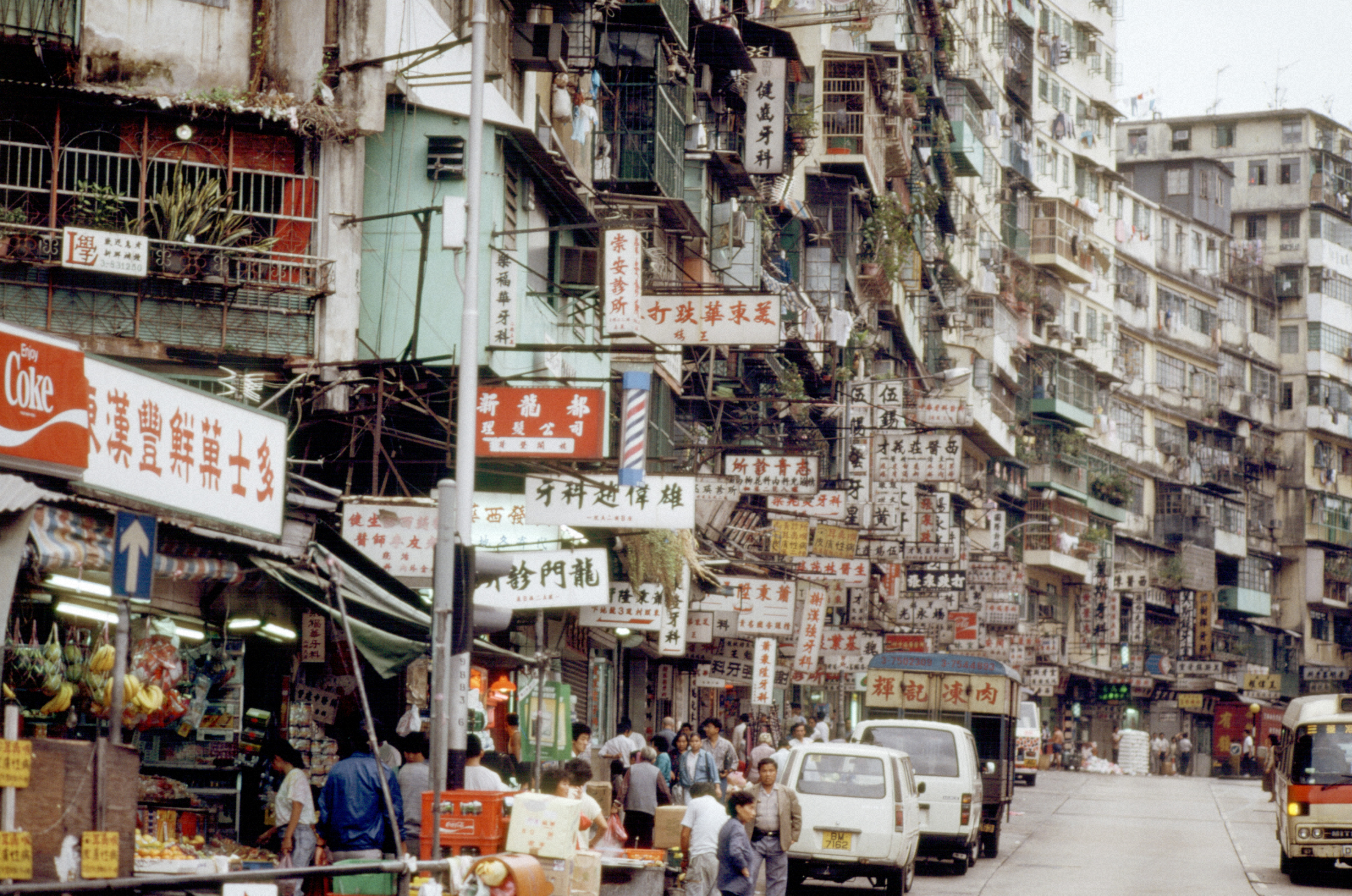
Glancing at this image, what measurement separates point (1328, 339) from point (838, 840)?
87.5 m

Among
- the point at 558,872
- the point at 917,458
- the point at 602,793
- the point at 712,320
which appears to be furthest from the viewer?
the point at 917,458

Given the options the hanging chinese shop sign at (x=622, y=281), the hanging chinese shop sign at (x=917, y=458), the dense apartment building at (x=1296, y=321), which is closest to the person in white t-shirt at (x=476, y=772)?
the hanging chinese shop sign at (x=622, y=281)

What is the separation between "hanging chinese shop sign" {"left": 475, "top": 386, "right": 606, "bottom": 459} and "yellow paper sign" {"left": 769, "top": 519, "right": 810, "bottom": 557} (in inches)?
544

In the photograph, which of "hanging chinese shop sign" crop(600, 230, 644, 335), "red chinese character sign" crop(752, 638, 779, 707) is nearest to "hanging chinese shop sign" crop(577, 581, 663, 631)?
"red chinese character sign" crop(752, 638, 779, 707)

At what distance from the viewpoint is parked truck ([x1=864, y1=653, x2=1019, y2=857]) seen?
97.3 feet

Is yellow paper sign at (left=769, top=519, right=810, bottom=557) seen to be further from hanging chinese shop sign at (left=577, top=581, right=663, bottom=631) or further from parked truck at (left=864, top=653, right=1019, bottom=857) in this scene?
hanging chinese shop sign at (left=577, top=581, right=663, bottom=631)

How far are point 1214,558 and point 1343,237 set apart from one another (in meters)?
23.4

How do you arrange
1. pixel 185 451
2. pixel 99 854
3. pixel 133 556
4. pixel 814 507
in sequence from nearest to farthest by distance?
pixel 133 556
pixel 99 854
pixel 185 451
pixel 814 507

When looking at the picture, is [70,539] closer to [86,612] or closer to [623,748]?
[86,612]

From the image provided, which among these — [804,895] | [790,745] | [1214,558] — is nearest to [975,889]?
[804,895]

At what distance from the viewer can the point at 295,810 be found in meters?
14.2

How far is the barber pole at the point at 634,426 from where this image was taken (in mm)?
20328

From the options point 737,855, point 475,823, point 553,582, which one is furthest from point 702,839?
point 553,582

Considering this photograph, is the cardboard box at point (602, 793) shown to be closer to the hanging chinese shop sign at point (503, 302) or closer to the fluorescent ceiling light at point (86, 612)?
the hanging chinese shop sign at point (503, 302)
